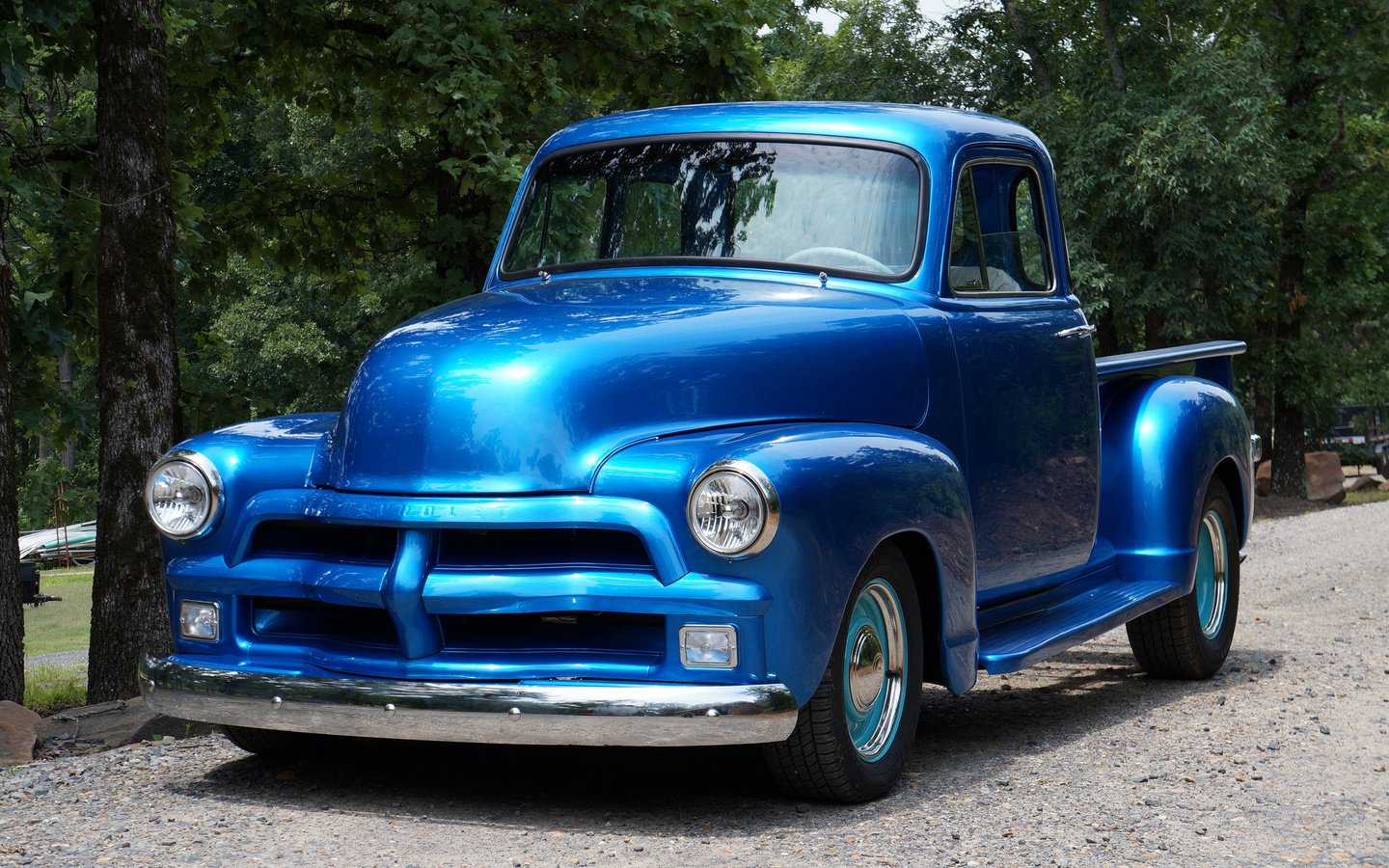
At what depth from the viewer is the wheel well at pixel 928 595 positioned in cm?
464

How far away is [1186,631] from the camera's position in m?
6.66

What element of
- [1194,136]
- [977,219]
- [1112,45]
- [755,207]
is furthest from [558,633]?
[1112,45]

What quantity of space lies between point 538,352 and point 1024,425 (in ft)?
7.12

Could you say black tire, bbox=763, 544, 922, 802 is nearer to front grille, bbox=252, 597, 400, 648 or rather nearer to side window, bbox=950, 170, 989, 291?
front grille, bbox=252, 597, 400, 648

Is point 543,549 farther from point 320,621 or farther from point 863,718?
point 863,718

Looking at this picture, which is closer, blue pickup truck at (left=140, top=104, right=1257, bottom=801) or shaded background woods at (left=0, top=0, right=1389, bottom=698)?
blue pickup truck at (left=140, top=104, right=1257, bottom=801)

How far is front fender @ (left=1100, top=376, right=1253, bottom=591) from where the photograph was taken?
20.9 ft

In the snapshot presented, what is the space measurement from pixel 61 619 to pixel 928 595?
24828mm

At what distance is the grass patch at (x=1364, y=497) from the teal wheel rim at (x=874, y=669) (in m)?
22.7

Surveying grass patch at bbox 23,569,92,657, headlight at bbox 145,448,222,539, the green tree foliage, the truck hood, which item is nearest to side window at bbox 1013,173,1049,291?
the truck hood

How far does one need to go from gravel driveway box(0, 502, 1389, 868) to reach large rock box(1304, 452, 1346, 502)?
20456mm

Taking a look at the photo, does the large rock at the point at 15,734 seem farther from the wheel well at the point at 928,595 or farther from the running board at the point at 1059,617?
the running board at the point at 1059,617

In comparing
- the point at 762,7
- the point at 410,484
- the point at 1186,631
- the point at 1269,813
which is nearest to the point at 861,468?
the point at 410,484

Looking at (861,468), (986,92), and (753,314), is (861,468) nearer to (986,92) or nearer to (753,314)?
(753,314)
